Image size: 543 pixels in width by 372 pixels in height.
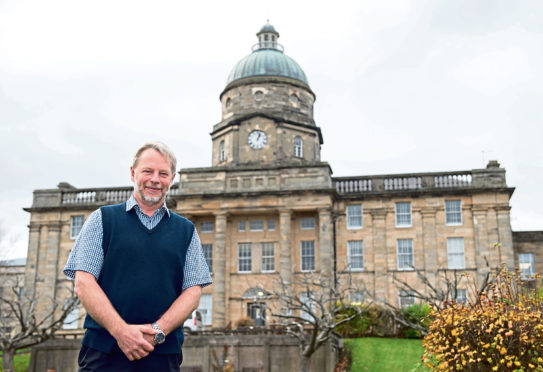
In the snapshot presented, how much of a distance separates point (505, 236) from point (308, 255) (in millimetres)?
13101

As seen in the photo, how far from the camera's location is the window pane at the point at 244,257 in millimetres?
43062

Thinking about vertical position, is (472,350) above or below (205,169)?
below

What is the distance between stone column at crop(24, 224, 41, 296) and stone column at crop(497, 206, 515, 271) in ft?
109

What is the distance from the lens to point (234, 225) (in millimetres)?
43844

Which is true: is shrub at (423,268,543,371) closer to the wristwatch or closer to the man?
the man

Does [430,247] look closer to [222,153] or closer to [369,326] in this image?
[369,326]

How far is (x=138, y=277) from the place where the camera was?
14.5ft

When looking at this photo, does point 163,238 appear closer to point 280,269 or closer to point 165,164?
point 165,164

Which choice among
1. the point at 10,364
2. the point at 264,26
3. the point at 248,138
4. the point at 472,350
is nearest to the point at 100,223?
the point at 472,350

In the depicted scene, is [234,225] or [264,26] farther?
[264,26]

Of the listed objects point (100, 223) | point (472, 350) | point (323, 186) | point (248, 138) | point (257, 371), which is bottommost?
point (257, 371)

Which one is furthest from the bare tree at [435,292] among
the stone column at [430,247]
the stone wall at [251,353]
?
the stone wall at [251,353]

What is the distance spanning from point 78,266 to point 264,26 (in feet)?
174

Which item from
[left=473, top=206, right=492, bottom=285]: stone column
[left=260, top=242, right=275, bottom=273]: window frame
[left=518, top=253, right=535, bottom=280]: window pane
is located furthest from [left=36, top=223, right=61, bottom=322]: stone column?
[left=518, top=253, right=535, bottom=280]: window pane
